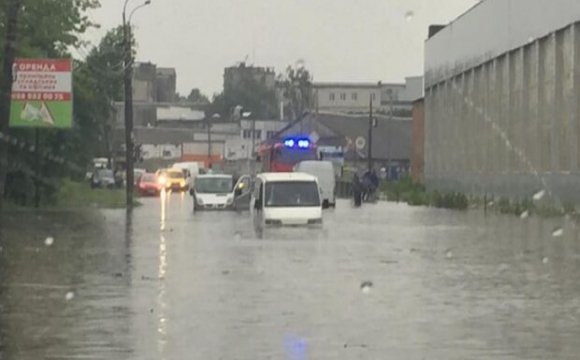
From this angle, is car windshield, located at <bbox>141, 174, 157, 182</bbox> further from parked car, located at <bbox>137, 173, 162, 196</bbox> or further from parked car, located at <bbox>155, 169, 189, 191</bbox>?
parked car, located at <bbox>155, 169, 189, 191</bbox>

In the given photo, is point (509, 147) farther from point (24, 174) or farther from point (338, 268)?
point (338, 268)

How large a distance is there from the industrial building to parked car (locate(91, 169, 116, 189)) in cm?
2283

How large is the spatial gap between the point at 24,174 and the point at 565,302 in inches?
1552

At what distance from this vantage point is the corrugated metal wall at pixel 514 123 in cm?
5425

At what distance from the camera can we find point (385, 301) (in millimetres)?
19344

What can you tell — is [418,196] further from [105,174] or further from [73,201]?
[105,174]

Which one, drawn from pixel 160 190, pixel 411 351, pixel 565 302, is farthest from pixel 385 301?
pixel 160 190

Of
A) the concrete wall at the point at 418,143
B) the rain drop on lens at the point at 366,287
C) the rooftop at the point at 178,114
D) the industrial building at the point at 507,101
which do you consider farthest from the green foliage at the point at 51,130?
the rooftop at the point at 178,114

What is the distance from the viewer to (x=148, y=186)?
89.8m

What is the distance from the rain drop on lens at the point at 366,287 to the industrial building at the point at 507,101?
101 ft

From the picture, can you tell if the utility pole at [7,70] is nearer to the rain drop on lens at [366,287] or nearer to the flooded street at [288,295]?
the flooded street at [288,295]

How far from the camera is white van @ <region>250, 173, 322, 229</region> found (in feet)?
136

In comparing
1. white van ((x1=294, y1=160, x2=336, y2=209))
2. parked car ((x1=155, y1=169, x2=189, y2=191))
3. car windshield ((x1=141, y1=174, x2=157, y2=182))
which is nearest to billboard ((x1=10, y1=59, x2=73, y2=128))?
white van ((x1=294, y1=160, x2=336, y2=209))

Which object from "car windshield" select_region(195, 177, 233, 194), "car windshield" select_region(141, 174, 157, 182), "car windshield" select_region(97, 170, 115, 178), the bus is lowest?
"car windshield" select_region(195, 177, 233, 194)
